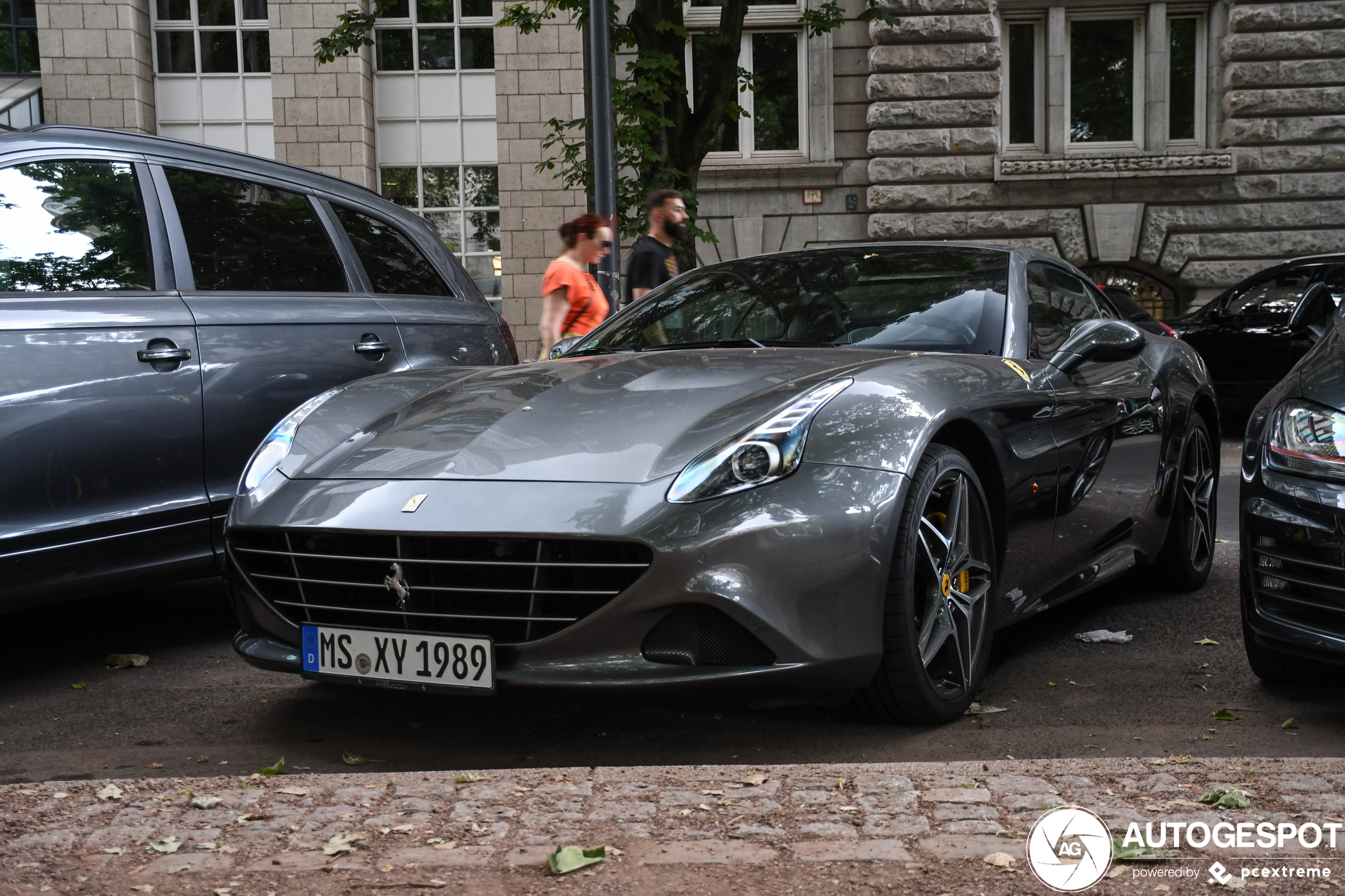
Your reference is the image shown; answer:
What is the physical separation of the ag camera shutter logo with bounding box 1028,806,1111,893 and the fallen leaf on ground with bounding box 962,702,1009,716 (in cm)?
112

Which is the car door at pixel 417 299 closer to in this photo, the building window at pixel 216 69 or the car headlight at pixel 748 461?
the car headlight at pixel 748 461

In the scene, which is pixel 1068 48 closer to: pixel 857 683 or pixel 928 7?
pixel 928 7

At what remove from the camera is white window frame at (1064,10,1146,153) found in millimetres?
19344

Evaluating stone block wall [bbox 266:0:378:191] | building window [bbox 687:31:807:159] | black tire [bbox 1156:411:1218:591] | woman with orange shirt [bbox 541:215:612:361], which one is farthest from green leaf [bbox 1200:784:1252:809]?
stone block wall [bbox 266:0:378:191]

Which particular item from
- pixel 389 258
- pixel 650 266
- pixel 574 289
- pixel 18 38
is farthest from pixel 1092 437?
pixel 18 38

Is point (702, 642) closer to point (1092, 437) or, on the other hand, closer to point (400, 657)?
point (400, 657)

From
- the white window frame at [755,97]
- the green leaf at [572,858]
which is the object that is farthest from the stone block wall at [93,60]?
→ the green leaf at [572,858]

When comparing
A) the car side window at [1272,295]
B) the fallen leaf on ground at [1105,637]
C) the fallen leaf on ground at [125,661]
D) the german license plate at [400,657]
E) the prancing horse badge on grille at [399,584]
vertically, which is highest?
the car side window at [1272,295]

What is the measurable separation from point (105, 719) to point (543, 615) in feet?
5.26

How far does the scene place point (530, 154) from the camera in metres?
19.0

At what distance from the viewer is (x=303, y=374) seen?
4941 millimetres

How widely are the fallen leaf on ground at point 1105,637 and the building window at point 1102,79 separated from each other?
52.2ft

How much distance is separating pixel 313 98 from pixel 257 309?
15155 millimetres

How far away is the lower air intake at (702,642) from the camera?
3199 mm
